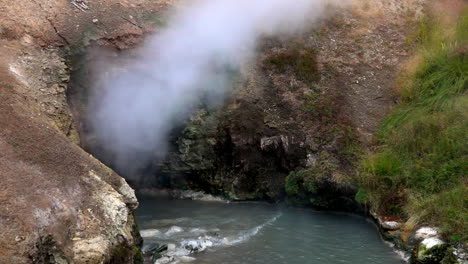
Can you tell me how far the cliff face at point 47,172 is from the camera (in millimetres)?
7418

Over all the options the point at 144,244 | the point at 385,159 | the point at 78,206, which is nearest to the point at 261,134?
the point at 385,159

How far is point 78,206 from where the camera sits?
8125mm

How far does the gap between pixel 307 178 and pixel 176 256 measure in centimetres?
421

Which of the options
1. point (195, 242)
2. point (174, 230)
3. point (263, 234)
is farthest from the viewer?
point (174, 230)

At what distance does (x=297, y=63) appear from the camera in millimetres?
15297

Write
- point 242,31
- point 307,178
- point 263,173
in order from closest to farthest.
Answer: point 307,178
point 263,173
point 242,31

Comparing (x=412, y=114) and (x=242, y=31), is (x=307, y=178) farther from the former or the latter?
(x=242, y=31)

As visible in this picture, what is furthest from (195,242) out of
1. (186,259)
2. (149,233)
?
(149,233)

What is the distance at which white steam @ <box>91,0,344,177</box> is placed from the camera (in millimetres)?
13602

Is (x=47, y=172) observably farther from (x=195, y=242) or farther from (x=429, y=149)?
(x=429, y=149)

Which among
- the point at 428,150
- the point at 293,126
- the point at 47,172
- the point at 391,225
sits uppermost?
the point at 293,126

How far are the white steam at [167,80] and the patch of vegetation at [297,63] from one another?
0.68 meters

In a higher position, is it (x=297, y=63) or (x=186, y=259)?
(x=297, y=63)

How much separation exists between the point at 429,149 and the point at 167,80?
657 cm
